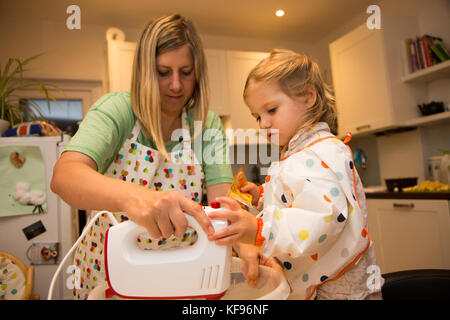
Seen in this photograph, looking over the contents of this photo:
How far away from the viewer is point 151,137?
75 cm

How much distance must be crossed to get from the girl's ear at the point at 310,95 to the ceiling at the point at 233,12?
23 cm

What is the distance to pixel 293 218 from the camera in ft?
1.51

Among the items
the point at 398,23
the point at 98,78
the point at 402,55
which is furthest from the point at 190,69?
the point at 98,78

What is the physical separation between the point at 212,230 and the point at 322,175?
220 mm

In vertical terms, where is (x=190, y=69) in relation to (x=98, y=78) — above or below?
below

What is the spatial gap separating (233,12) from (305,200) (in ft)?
5.31

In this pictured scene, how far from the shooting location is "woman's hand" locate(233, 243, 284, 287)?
50 centimetres

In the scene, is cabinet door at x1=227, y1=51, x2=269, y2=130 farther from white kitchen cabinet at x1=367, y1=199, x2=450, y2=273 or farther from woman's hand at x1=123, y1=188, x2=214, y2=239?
woman's hand at x1=123, y1=188, x2=214, y2=239

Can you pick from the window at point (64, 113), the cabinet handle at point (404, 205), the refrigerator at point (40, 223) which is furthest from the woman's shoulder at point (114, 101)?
the cabinet handle at point (404, 205)

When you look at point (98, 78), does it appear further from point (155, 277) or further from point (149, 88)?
point (155, 277)

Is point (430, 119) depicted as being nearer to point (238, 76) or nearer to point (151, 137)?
point (238, 76)
